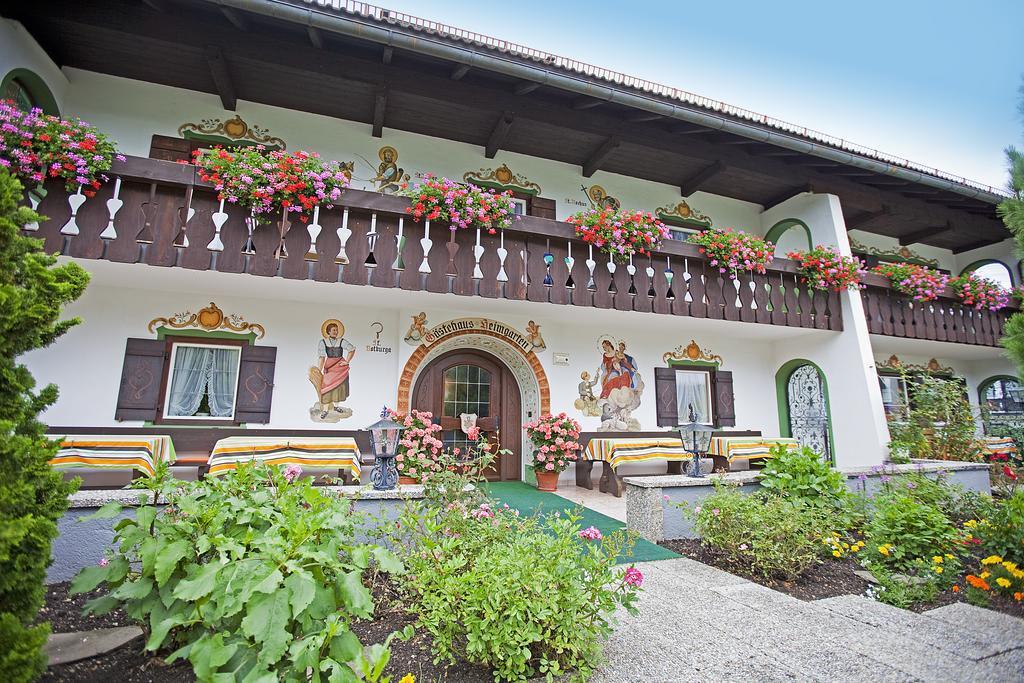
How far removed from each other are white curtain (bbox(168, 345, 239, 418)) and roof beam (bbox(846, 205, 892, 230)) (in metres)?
12.0

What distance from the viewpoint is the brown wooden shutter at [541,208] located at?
873 centimetres

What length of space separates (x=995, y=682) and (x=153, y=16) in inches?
377

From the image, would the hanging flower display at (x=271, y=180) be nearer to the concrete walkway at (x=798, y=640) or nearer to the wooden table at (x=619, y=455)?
the wooden table at (x=619, y=455)

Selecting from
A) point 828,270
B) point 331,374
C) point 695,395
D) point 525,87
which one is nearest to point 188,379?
point 331,374

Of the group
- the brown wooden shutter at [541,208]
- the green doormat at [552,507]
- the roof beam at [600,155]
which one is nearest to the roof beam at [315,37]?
the brown wooden shutter at [541,208]

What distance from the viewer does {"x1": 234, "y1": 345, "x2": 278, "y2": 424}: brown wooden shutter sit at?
6.84m

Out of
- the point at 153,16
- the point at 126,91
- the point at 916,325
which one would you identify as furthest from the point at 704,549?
the point at 126,91

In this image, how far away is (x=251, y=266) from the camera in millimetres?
5789

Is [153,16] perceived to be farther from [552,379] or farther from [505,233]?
[552,379]

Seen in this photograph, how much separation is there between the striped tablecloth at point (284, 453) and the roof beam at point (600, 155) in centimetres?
634

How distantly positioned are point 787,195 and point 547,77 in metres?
6.22

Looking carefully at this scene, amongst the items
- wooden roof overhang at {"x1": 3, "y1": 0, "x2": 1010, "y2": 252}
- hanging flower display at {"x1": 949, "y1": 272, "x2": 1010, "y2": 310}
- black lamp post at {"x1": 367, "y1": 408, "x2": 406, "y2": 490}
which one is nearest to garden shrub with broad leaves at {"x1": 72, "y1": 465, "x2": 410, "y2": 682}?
black lamp post at {"x1": 367, "y1": 408, "x2": 406, "y2": 490}

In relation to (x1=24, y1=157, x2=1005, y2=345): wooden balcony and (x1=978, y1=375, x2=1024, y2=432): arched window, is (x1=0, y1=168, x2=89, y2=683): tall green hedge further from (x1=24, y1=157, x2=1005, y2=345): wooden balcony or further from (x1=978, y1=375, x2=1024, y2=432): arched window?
(x1=978, y1=375, x2=1024, y2=432): arched window

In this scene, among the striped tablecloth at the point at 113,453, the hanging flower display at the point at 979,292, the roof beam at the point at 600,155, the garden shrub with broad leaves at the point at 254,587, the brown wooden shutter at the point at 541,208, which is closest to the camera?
the garden shrub with broad leaves at the point at 254,587
